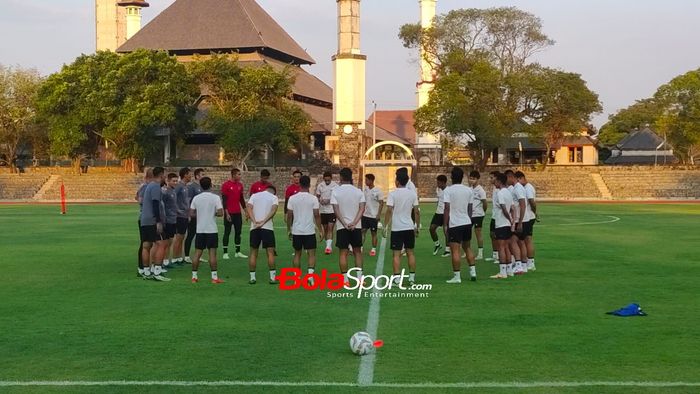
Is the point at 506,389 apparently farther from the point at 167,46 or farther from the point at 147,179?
the point at 167,46

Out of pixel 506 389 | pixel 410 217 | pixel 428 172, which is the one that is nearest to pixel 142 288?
pixel 410 217

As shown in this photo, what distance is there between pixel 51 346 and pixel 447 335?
14.1ft

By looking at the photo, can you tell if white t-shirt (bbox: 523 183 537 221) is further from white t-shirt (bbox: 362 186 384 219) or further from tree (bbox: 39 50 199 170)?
tree (bbox: 39 50 199 170)

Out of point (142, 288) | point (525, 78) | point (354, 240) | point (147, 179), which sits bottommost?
point (142, 288)

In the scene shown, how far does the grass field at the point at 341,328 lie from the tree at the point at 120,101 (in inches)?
1655

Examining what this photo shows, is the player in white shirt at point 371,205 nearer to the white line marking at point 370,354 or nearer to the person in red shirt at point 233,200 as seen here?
the white line marking at point 370,354

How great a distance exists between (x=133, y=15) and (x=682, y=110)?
5414cm

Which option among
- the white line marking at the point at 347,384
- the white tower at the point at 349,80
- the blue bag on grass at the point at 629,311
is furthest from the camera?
the white tower at the point at 349,80

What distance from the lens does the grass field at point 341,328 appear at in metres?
7.60

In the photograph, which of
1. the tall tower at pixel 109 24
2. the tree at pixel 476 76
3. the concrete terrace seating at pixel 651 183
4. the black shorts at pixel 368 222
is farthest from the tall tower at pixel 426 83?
the black shorts at pixel 368 222

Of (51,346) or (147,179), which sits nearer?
(51,346)

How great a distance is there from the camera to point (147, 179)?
46.7 ft

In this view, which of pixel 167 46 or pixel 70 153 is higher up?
pixel 167 46

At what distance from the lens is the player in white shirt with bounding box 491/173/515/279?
1412 cm
